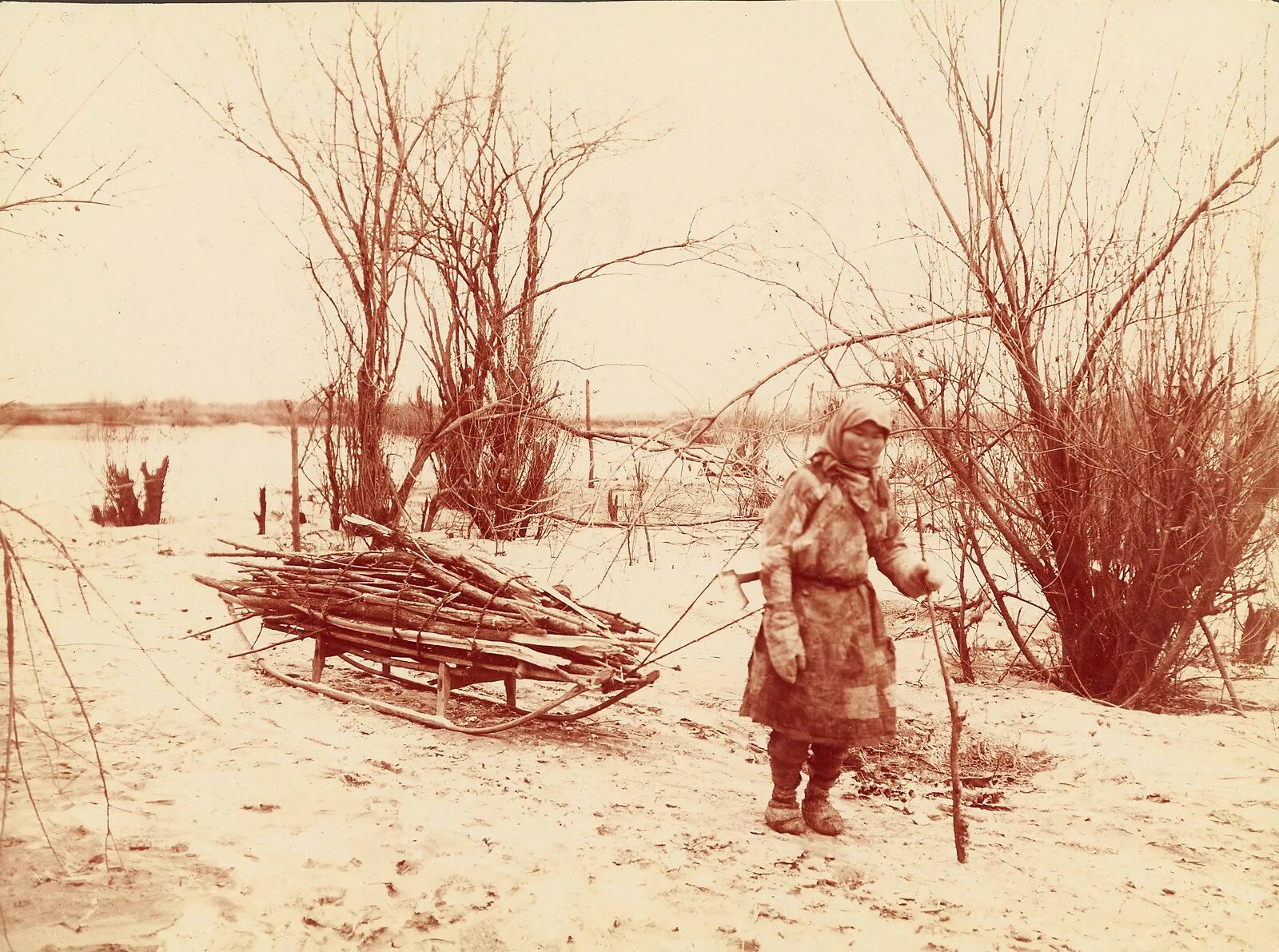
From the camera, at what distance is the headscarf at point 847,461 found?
3.03 metres

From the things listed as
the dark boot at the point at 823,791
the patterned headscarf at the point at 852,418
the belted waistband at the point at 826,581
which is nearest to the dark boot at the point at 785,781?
the dark boot at the point at 823,791

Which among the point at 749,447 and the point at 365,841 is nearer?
the point at 365,841

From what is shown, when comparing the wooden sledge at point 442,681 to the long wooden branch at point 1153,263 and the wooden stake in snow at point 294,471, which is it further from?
the long wooden branch at point 1153,263

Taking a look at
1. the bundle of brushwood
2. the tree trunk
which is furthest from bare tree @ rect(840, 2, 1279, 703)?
the tree trunk

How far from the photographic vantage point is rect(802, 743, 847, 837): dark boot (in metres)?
3.32

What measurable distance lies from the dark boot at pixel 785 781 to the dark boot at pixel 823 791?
42mm

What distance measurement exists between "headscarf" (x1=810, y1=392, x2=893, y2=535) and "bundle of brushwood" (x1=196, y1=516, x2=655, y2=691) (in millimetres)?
1325

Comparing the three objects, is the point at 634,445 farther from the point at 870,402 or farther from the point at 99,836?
the point at 99,836

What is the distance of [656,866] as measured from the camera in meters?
3.02

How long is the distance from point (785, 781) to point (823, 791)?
0.50 ft

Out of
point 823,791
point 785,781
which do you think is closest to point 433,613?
point 785,781

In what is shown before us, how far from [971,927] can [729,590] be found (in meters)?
1.21

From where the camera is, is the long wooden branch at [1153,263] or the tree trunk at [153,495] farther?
the tree trunk at [153,495]

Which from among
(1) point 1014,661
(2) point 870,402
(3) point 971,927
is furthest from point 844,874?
(1) point 1014,661
